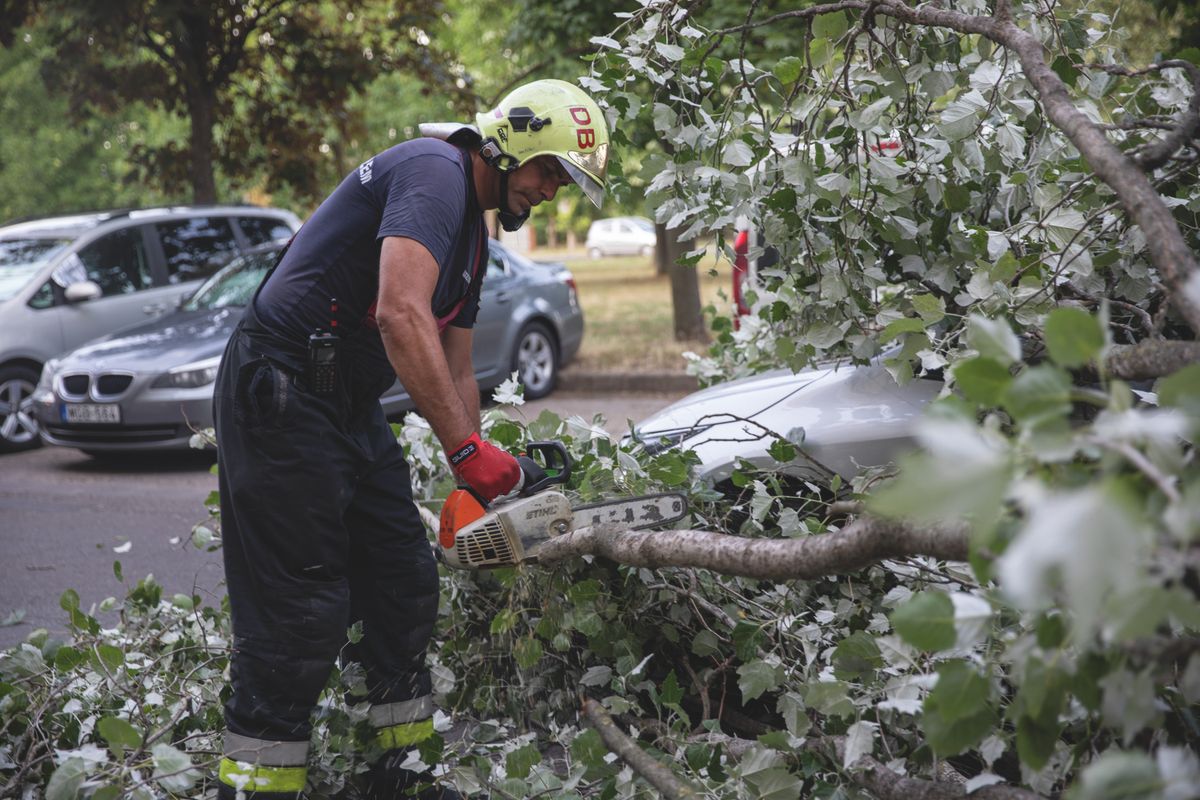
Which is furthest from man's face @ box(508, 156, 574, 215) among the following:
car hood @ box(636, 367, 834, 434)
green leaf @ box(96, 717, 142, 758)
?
green leaf @ box(96, 717, 142, 758)

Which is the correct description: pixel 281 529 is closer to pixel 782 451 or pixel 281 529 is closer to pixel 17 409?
pixel 782 451

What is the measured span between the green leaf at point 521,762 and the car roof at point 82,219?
26.6 ft

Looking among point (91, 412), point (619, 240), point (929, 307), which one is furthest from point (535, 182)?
point (619, 240)

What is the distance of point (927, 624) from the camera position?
1.54 metres

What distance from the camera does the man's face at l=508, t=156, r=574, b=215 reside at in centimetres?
299

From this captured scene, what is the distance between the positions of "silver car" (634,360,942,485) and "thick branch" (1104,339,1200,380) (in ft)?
4.41

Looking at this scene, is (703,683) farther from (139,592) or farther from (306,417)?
A: (139,592)

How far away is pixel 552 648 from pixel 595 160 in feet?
4.56

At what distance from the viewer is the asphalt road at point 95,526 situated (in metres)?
5.09

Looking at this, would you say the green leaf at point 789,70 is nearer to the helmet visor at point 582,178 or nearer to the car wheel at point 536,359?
the helmet visor at point 582,178

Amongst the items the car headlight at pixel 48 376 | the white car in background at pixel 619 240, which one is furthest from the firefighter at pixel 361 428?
the white car in background at pixel 619 240

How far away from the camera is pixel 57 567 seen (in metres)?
5.62

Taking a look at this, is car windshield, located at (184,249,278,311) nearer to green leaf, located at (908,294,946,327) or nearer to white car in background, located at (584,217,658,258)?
green leaf, located at (908,294,946,327)

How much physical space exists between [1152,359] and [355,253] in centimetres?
185
